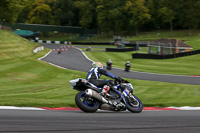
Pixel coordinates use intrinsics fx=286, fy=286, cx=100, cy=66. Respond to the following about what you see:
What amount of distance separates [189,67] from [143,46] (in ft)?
103

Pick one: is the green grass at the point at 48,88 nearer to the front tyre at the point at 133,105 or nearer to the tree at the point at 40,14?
the front tyre at the point at 133,105

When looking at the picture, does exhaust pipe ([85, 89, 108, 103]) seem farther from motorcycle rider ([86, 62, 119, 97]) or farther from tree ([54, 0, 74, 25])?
tree ([54, 0, 74, 25])

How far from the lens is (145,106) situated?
37.8 ft

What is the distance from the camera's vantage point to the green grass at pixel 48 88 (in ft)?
38.6

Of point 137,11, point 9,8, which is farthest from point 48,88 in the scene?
point 137,11

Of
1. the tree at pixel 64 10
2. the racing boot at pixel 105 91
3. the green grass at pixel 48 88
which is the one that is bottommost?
the green grass at pixel 48 88

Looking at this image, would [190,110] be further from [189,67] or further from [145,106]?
[189,67]

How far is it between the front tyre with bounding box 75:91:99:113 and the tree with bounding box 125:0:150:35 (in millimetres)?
81415

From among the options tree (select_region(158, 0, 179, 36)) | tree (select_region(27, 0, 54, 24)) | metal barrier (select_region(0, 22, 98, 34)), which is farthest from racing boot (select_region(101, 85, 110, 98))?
tree (select_region(27, 0, 54, 24))

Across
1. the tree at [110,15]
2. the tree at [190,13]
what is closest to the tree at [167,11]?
the tree at [190,13]
